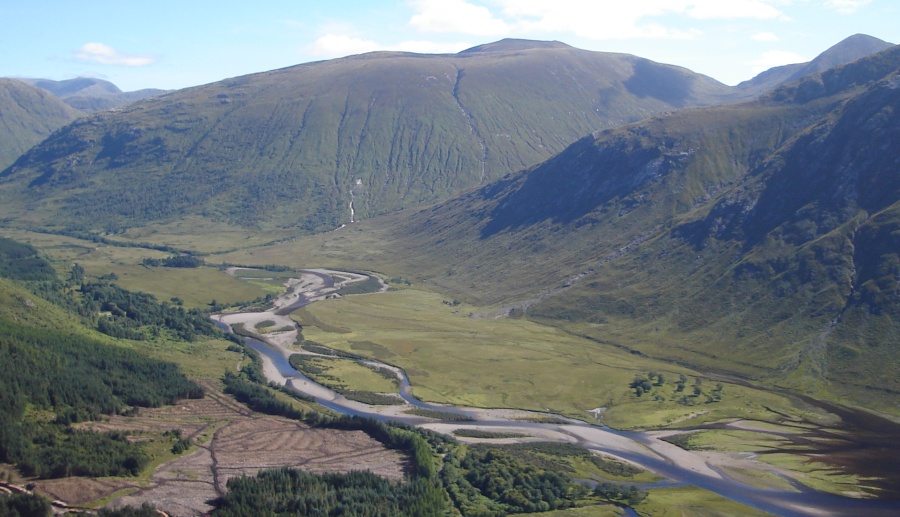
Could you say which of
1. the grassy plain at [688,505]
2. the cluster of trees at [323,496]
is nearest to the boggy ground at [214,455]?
the cluster of trees at [323,496]

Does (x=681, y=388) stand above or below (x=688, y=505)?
above

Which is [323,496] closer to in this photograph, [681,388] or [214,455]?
[214,455]

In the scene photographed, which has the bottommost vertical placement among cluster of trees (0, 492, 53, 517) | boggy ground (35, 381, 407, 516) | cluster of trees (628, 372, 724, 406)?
cluster of trees (628, 372, 724, 406)

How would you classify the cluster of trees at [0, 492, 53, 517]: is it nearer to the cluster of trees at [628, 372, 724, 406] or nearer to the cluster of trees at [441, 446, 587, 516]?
the cluster of trees at [441, 446, 587, 516]

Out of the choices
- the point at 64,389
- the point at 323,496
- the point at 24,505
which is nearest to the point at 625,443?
the point at 323,496

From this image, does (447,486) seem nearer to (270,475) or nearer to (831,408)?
(270,475)

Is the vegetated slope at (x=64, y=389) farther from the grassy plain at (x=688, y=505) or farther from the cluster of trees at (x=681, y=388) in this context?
the cluster of trees at (x=681, y=388)

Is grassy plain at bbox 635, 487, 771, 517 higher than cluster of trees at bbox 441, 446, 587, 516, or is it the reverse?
cluster of trees at bbox 441, 446, 587, 516

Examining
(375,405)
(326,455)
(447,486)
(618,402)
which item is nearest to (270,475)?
(326,455)

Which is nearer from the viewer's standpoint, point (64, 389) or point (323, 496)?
point (323, 496)

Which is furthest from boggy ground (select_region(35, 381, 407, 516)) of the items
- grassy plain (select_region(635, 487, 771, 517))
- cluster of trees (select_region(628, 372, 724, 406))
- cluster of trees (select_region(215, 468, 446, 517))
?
cluster of trees (select_region(628, 372, 724, 406))
